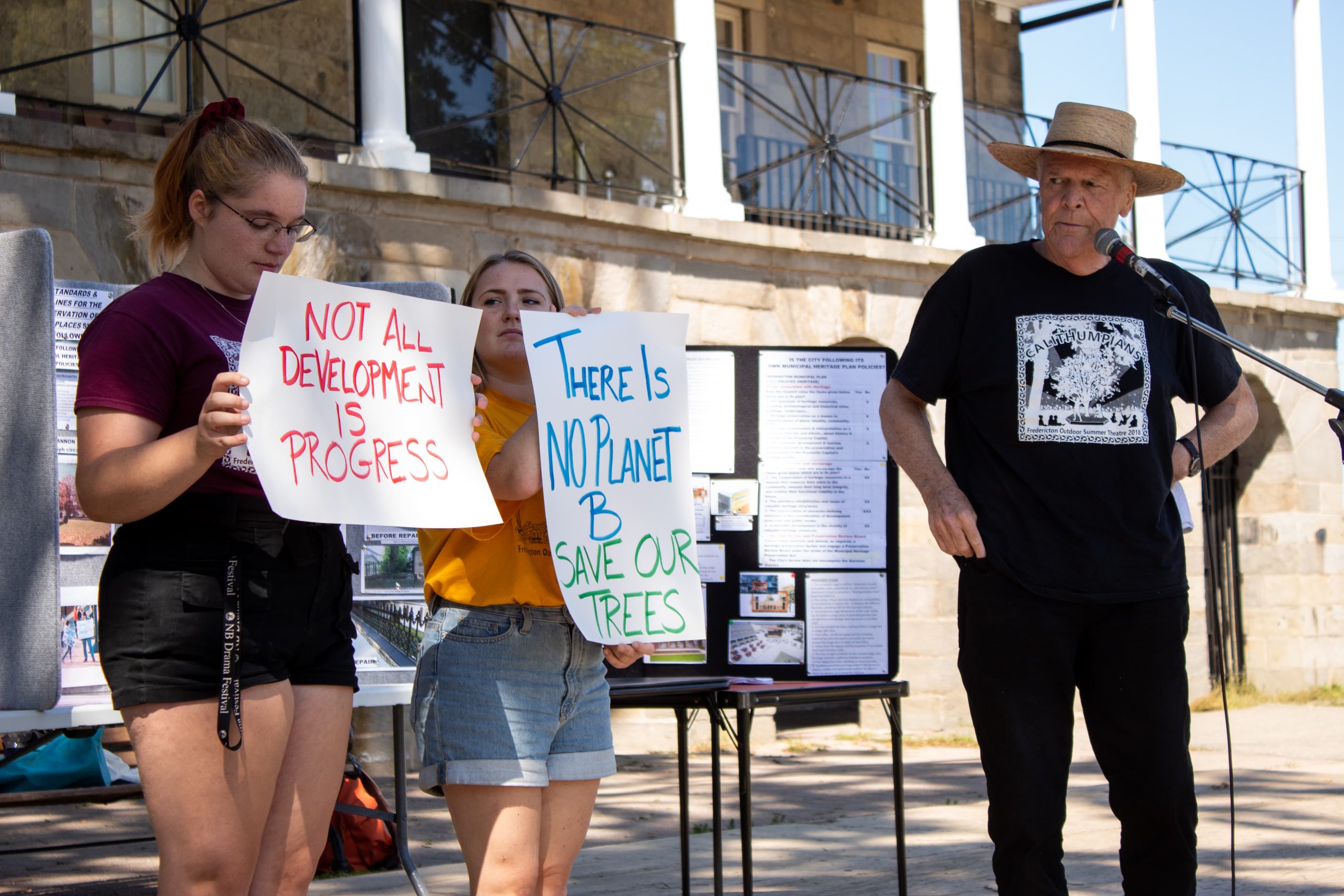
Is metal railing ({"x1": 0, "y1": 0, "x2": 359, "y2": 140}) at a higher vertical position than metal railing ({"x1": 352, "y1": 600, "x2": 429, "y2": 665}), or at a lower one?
higher

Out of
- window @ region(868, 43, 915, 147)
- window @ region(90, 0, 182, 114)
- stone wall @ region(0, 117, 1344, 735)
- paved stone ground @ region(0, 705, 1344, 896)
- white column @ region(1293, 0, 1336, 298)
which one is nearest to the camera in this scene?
paved stone ground @ region(0, 705, 1344, 896)

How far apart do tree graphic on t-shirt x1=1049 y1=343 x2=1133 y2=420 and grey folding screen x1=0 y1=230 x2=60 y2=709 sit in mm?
2182

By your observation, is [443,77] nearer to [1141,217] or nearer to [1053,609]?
[1141,217]

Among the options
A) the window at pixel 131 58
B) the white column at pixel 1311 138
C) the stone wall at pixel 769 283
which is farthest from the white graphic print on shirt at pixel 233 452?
the white column at pixel 1311 138

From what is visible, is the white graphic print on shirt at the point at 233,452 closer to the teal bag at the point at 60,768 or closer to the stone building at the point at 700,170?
the teal bag at the point at 60,768

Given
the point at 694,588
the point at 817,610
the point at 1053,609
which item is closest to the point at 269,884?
the point at 694,588

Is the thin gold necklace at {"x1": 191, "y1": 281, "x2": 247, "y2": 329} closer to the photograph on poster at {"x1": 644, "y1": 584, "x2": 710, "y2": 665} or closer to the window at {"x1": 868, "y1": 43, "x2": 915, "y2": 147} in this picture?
the photograph on poster at {"x1": 644, "y1": 584, "x2": 710, "y2": 665}

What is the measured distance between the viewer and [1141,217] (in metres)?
A: 11.3

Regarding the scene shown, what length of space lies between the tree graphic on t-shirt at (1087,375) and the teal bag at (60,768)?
353 centimetres

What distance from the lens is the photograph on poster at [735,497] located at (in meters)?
4.20

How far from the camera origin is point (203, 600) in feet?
6.75

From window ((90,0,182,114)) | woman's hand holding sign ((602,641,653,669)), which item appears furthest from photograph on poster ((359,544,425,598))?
window ((90,0,182,114))

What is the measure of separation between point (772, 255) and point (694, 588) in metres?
6.65

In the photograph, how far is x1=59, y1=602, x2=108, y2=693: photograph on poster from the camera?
3.57m
